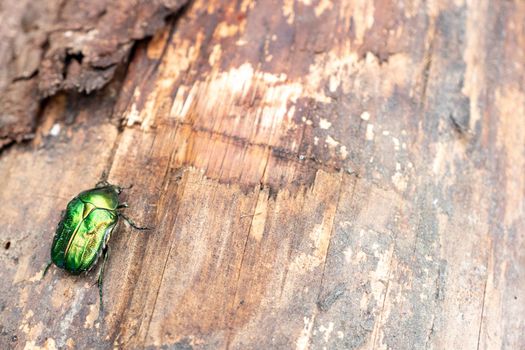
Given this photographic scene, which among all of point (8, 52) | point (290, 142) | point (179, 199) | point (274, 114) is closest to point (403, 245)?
point (290, 142)

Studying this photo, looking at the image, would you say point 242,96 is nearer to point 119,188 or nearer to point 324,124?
point 324,124

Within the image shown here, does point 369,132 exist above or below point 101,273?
above

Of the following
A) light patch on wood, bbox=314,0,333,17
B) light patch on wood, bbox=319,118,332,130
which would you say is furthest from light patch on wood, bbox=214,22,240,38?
light patch on wood, bbox=319,118,332,130

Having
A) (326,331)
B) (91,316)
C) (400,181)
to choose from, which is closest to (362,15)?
(400,181)

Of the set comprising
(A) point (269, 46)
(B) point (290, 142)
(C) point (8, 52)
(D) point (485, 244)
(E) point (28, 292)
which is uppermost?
(A) point (269, 46)

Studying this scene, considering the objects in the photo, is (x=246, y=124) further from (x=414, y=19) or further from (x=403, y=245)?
(x=414, y=19)

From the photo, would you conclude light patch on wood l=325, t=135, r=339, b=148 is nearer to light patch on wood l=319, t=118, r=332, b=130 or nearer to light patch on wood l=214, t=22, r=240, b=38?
light patch on wood l=319, t=118, r=332, b=130
